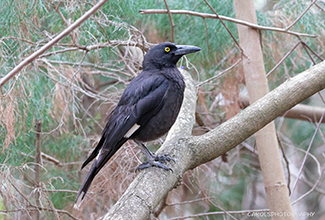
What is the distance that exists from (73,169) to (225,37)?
2.01 meters

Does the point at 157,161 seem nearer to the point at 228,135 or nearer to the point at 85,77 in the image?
the point at 228,135

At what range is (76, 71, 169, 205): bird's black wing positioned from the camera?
7.04 feet

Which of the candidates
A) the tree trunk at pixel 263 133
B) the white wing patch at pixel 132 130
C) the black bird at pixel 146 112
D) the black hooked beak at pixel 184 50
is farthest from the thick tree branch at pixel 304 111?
the white wing patch at pixel 132 130

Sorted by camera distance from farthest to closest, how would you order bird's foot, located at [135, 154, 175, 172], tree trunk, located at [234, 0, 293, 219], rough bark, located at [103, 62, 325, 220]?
tree trunk, located at [234, 0, 293, 219] → bird's foot, located at [135, 154, 175, 172] → rough bark, located at [103, 62, 325, 220]

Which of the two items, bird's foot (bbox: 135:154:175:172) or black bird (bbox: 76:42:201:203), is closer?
bird's foot (bbox: 135:154:175:172)

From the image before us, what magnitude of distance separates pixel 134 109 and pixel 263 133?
3.16 feet

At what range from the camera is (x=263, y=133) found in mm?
2477

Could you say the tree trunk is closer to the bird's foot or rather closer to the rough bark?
the rough bark

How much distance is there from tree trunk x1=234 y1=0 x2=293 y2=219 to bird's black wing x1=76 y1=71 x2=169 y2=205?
0.70 m

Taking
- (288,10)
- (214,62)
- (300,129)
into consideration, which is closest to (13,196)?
(214,62)

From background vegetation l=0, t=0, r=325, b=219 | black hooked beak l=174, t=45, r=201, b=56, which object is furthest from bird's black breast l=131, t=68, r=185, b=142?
background vegetation l=0, t=0, r=325, b=219

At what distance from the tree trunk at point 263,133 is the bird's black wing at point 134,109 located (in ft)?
2.30

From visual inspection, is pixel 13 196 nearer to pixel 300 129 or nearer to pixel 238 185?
pixel 238 185

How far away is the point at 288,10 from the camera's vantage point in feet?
10.9
